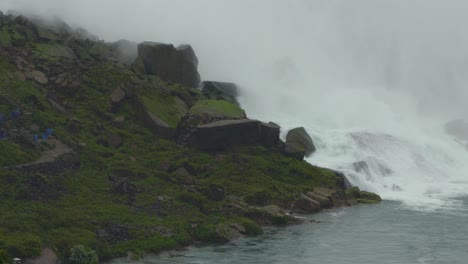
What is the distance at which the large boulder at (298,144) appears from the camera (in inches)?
2645

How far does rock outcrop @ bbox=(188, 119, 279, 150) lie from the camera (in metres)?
63.3

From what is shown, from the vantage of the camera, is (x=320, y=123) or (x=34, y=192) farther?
(x=320, y=123)

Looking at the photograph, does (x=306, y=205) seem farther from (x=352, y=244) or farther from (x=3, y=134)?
(x=3, y=134)

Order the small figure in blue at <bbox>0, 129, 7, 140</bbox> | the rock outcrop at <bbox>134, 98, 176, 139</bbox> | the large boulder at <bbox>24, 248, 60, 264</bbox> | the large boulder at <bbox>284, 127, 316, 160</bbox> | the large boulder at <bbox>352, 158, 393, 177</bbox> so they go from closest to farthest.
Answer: the large boulder at <bbox>24, 248, 60, 264</bbox> < the small figure in blue at <bbox>0, 129, 7, 140</bbox> < the rock outcrop at <bbox>134, 98, 176, 139</bbox> < the large boulder at <bbox>284, 127, 316, 160</bbox> < the large boulder at <bbox>352, 158, 393, 177</bbox>

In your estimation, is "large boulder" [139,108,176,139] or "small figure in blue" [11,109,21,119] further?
"large boulder" [139,108,176,139]

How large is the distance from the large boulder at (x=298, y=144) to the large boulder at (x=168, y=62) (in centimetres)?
1719

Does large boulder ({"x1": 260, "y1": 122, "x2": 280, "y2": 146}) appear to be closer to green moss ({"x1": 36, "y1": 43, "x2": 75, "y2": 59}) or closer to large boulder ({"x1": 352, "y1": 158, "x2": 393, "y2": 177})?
large boulder ({"x1": 352, "y1": 158, "x2": 393, "y2": 177})

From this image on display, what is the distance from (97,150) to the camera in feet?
184

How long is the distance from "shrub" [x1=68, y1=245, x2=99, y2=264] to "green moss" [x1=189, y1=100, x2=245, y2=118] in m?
30.9

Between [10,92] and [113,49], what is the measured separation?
26.4 m

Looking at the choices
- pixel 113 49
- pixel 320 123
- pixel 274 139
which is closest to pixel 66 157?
pixel 274 139

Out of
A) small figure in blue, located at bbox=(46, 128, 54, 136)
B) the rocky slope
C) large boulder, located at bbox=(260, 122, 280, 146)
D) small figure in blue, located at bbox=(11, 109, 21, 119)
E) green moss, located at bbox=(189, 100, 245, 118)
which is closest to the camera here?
the rocky slope

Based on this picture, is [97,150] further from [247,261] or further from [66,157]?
[247,261]

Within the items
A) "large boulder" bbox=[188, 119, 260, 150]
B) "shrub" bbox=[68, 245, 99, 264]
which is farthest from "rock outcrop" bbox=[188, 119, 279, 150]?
"shrub" bbox=[68, 245, 99, 264]
